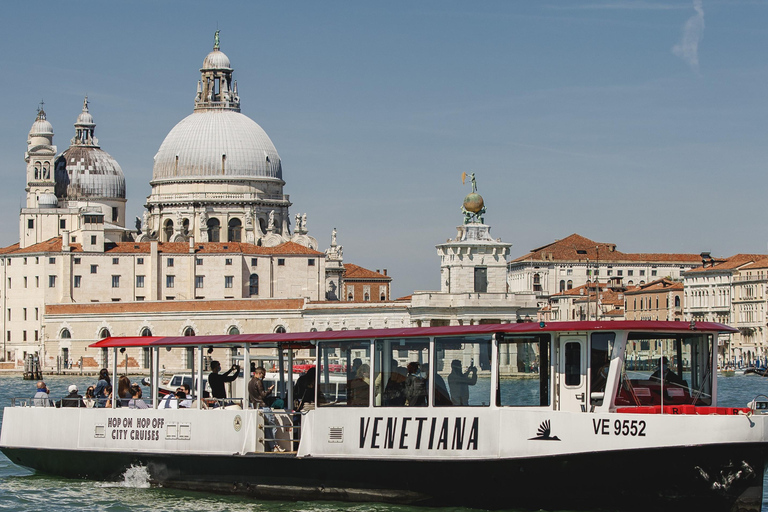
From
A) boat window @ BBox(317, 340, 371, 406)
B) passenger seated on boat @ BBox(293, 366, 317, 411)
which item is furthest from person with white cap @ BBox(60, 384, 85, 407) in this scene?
boat window @ BBox(317, 340, 371, 406)

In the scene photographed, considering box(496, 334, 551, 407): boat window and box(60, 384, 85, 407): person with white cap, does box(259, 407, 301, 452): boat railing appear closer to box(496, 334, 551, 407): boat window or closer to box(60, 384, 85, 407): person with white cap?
box(496, 334, 551, 407): boat window

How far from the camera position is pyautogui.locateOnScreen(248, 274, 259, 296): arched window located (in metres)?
78.1

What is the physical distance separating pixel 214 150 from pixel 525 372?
72387 millimetres

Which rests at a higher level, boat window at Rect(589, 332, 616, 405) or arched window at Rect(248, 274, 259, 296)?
arched window at Rect(248, 274, 259, 296)

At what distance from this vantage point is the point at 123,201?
301 ft

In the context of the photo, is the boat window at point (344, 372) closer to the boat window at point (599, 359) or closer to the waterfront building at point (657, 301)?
the boat window at point (599, 359)

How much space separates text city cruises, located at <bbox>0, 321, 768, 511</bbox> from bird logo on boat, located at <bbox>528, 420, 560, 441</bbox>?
2cm

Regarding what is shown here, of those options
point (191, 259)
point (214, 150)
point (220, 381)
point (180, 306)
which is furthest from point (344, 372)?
point (214, 150)

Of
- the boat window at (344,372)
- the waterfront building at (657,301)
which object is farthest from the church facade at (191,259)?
the boat window at (344,372)

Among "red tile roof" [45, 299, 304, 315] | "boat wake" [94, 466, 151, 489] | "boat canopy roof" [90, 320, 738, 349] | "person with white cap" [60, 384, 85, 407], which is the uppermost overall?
"red tile roof" [45, 299, 304, 315]

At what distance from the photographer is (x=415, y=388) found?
1581 cm

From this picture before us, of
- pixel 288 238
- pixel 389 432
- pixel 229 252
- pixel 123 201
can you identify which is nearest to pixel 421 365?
pixel 389 432

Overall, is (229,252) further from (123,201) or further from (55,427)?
(55,427)

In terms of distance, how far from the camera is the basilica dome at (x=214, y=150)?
86500mm
